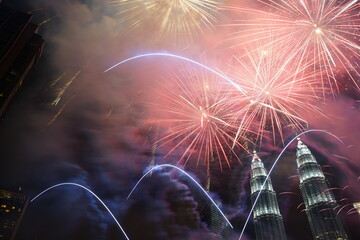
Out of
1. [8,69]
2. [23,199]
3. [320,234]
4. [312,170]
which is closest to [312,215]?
[320,234]

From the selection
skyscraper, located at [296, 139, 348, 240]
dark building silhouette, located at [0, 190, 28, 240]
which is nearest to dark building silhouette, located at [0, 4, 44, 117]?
dark building silhouette, located at [0, 190, 28, 240]

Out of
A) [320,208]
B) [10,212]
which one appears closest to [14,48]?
[10,212]

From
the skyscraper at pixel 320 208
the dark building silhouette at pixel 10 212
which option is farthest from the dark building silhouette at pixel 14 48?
the skyscraper at pixel 320 208

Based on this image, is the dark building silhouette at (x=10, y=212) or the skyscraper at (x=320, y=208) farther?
the skyscraper at (x=320, y=208)

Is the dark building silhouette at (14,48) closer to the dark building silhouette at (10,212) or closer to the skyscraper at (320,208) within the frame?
the dark building silhouette at (10,212)

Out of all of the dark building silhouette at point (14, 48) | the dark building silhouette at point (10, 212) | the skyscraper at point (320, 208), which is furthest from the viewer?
the skyscraper at point (320, 208)

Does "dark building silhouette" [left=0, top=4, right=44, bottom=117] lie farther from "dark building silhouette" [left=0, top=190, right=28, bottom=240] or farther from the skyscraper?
the skyscraper
